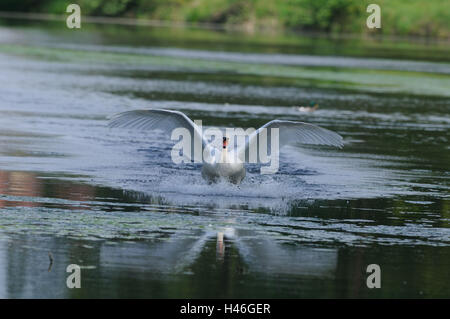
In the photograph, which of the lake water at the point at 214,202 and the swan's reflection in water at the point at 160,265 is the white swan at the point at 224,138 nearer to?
the lake water at the point at 214,202

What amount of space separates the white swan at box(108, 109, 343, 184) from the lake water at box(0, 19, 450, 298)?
27cm

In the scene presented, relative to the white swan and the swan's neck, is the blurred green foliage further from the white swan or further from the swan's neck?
the swan's neck


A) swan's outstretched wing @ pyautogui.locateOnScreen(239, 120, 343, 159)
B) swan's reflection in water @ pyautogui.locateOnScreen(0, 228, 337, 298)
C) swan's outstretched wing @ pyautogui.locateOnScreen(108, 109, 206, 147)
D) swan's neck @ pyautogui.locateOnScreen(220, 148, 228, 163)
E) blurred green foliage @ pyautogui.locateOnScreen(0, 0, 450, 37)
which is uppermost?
blurred green foliage @ pyautogui.locateOnScreen(0, 0, 450, 37)

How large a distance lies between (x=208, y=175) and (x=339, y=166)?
378cm

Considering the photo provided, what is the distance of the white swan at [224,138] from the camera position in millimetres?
16188

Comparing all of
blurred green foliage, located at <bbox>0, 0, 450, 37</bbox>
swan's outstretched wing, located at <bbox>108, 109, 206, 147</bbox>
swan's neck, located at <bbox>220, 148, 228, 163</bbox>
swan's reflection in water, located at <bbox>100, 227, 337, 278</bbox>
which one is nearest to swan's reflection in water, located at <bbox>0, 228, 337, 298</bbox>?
swan's reflection in water, located at <bbox>100, 227, 337, 278</bbox>

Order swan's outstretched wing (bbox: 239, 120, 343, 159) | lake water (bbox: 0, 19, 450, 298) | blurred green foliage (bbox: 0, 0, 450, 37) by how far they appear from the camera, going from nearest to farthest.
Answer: lake water (bbox: 0, 19, 450, 298) → swan's outstretched wing (bbox: 239, 120, 343, 159) → blurred green foliage (bbox: 0, 0, 450, 37)

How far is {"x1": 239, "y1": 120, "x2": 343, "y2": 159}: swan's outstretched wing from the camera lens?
1664cm

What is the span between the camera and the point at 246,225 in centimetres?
1374

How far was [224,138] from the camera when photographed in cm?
1628

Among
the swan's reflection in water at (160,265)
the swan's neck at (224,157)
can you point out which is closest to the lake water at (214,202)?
the swan's reflection in water at (160,265)

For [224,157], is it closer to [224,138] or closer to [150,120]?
[224,138]

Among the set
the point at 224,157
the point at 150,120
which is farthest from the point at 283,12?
the point at 224,157

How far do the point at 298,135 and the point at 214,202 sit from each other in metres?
2.60
